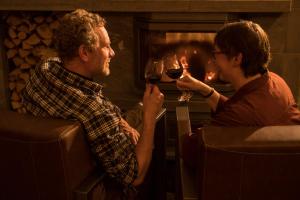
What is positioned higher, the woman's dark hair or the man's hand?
the woman's dark hair

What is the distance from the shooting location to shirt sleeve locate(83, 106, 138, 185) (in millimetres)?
1365

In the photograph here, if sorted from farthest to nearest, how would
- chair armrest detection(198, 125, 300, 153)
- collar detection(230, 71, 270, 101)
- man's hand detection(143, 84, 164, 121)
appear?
man's hand detection(143, 84, 164, 121), collar detection(230, 71, 270, 101), chair armrest detection(198, 125, 300, 153)

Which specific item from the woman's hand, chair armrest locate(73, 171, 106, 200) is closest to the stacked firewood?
the woman's hand

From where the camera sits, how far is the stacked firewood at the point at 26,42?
2.89 m

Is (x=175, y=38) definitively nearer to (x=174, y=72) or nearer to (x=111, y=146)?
(x=174, y=72)

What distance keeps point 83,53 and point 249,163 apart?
760 millimetres

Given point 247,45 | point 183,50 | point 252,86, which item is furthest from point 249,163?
point 183,50

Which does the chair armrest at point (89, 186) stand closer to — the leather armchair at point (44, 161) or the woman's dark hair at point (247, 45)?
the leather armchair at point (44, 161)

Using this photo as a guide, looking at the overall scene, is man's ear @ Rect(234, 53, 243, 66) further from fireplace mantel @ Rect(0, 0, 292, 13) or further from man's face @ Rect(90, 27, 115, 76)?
fireplace mantel @ Rect(0, 0, 292, 13)

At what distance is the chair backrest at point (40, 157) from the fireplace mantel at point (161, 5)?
4.71 ft

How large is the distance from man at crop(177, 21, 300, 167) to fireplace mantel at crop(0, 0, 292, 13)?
1.02 m

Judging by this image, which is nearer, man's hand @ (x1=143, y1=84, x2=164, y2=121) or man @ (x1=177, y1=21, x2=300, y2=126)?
man @ (x1=177, y1=21, x2=300, y2=126)

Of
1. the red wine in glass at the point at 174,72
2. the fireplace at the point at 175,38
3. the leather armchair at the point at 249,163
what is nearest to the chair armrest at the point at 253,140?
the leather armchair at the point at 249,163

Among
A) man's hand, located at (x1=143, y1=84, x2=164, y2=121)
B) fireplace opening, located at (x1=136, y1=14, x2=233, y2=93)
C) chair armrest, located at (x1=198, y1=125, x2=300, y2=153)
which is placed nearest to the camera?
chair armrest, located at (x1=198, y1=125, x2=300, y2=153)
